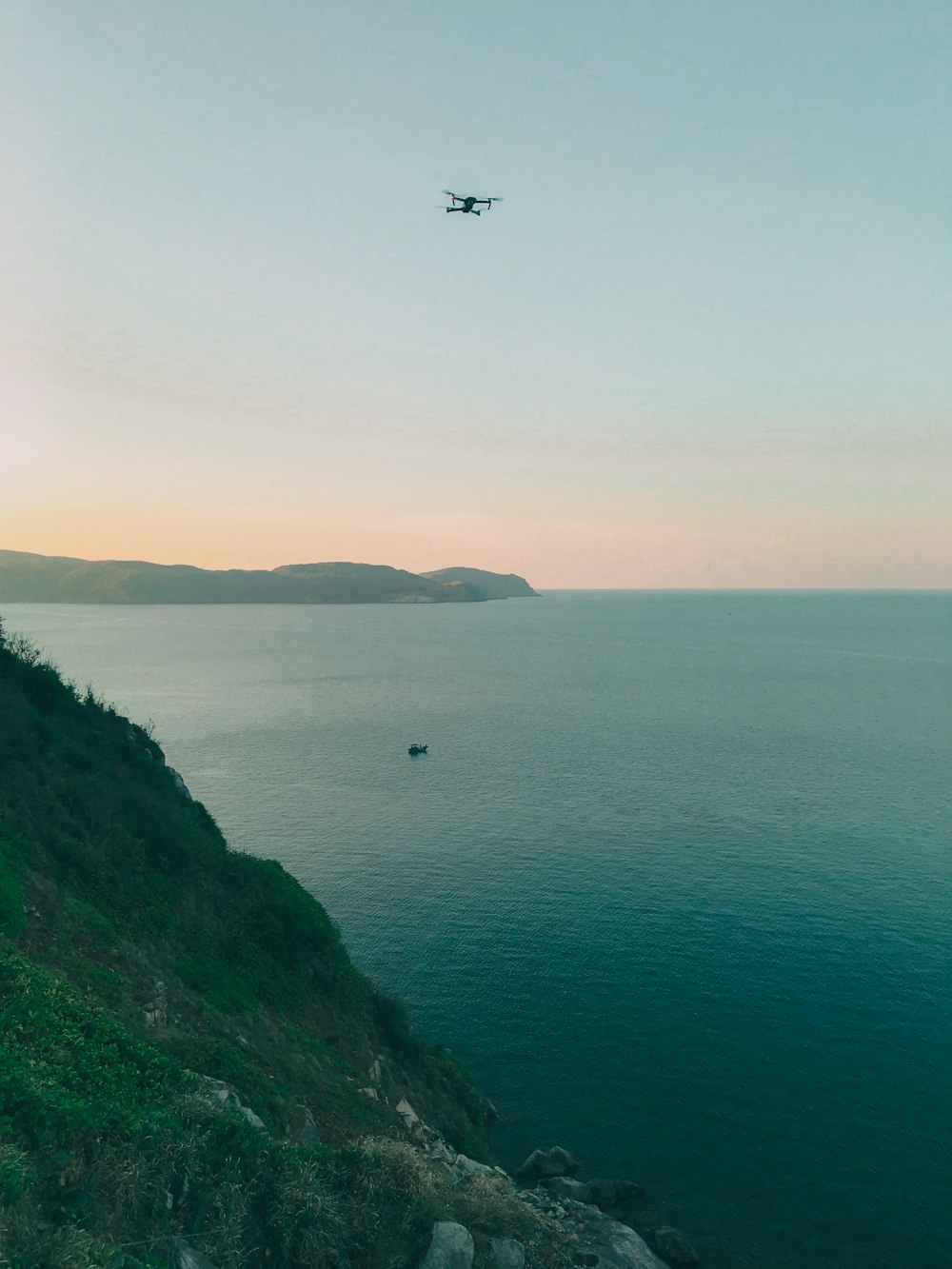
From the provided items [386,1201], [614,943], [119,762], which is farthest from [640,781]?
[386,1201]

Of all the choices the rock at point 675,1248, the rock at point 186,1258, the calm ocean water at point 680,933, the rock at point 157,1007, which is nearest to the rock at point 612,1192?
the calm ocean water at point 680,933

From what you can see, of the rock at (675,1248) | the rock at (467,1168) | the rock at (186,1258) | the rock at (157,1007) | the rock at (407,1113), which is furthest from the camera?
the rock at (407,1113)

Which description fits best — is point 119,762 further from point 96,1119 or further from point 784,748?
point 784,748

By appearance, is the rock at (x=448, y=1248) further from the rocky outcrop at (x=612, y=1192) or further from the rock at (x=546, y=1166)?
the rock at (x=546, y=1166)

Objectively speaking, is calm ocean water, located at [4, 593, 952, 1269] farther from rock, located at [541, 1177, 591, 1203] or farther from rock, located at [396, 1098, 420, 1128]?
rock, located at [396, 1098, 420, 1128]

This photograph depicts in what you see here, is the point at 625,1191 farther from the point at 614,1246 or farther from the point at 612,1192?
the point at 614,1246

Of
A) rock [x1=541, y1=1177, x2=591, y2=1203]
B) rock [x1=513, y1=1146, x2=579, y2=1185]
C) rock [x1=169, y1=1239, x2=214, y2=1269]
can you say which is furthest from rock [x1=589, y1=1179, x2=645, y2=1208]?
rock [x1=169, y1=1239, x2=214, y2=1269]
